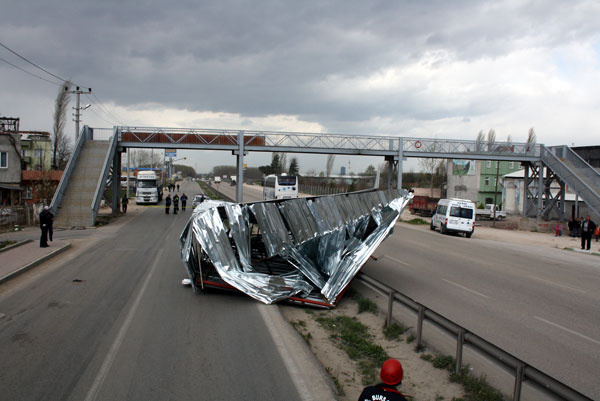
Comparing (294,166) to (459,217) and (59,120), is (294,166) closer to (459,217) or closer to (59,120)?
(59,120)

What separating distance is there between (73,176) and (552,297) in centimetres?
2794

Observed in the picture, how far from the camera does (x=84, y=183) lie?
28.3 metres

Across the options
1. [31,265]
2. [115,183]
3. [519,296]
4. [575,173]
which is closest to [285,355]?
[519,296]

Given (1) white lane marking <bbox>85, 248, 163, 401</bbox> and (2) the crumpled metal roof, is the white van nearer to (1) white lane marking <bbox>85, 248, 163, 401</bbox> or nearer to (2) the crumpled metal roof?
(2) the crumpled metal roof

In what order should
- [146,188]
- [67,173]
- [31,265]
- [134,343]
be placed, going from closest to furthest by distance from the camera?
[134,343], [31,265], [67,173], [146,188]

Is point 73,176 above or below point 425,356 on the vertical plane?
above

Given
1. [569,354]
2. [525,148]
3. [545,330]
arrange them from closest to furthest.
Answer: [569,354]
[545,330]
[525,148]

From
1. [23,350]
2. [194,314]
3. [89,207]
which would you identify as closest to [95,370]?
[23,350]

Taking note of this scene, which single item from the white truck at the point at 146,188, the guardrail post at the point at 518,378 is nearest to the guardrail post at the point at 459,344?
the guardrail post at the point at 518,378

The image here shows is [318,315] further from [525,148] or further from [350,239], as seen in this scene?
[525,148]

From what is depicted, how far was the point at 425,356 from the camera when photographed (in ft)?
22.4

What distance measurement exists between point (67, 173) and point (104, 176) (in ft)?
7.31

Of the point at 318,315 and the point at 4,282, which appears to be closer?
the point at 318,315

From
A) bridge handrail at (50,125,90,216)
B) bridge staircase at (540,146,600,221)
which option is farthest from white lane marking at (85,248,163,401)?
bridge staircase at (540,146,600,221)
